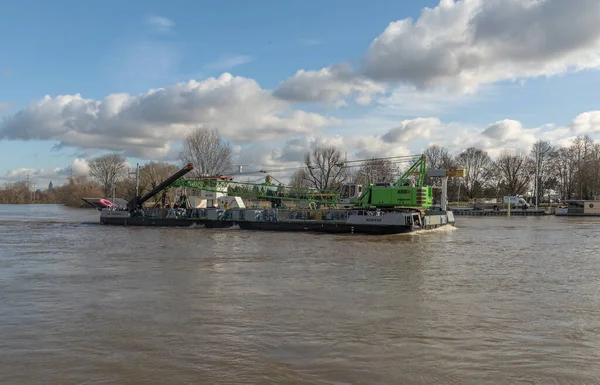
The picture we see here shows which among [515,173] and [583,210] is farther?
[515,173]

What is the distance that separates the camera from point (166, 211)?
4341 cm

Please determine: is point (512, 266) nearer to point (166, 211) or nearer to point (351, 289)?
point (351, 289)

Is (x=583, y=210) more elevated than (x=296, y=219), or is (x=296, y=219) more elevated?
(x=583, y=210)

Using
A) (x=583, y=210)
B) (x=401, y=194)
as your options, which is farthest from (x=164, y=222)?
(x=583, y=210)

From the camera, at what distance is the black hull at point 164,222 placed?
134 feet

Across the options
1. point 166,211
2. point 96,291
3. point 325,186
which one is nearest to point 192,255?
point 96,291

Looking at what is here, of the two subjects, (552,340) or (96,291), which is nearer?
(552,340)

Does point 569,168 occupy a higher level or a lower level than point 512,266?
higher

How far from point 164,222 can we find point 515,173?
78.1 metres

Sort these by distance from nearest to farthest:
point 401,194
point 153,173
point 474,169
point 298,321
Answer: point 298,321
point 401,194
point 153,173
point 474,169

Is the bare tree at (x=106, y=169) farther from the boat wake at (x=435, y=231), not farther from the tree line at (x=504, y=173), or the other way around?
the boat wake at (x=435, y=231)

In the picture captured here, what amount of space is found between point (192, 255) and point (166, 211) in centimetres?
2333

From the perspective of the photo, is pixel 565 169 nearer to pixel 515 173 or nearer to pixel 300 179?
pixel 515 173

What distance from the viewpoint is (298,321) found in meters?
9.62
